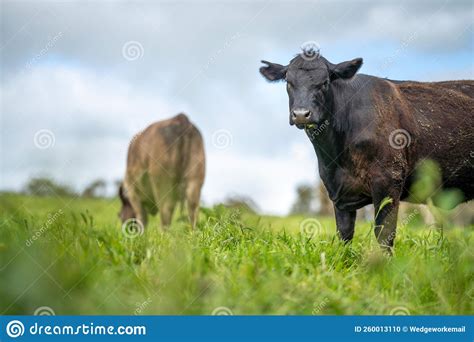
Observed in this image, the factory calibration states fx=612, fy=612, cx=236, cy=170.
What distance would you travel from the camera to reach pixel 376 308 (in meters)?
4.38

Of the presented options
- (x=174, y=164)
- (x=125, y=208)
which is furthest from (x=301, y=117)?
(x=125, y=208)

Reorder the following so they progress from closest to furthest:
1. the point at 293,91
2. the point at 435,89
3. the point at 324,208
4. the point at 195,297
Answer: the point at 195,297 → the point at 293,91 → the point at 435,89 → the point at 324,208

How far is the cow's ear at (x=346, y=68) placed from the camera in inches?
261

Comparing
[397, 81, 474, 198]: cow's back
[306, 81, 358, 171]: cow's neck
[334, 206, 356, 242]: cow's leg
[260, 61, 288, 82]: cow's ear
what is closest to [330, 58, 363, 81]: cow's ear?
[306, 81, 358, 171]: cow's neck

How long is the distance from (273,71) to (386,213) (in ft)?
6.66

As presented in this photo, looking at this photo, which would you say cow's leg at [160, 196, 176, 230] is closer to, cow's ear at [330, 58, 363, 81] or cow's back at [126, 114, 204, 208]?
cow's back at [126, 114, 204, 208]

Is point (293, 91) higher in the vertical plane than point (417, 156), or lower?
higher

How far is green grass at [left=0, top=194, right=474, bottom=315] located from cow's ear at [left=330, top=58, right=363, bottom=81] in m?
2.05

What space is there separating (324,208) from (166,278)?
78.6ft

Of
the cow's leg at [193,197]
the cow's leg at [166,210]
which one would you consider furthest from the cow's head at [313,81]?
the cow's leg at [166,210]

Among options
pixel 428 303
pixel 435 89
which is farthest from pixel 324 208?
pixel 428 303

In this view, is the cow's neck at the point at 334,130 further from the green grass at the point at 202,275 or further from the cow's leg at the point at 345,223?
the green grass at the point at 202,275

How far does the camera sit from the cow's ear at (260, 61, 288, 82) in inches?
272

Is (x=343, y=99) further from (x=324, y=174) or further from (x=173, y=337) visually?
(x=173, y=337)
